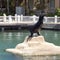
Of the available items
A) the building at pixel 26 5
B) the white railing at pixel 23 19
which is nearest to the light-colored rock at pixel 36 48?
the white railing at pixel 23 19

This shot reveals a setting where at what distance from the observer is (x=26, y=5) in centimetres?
5438

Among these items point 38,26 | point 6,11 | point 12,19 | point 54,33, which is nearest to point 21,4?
point 6,11

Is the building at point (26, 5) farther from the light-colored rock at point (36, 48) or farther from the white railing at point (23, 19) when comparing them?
the light-colored rock at point (36, 48)

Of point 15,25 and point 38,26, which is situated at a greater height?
point 38,26

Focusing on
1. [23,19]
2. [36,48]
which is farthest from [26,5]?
[36,48]

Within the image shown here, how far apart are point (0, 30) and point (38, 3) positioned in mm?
11205

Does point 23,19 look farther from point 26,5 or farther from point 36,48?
point 36,48

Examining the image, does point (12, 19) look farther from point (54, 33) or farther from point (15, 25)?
point (54, 33)

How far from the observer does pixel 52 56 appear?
21.0 m

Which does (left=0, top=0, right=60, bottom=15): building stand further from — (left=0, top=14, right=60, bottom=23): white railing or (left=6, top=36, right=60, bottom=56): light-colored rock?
(left=6, top=36, right=60, bottom=56): light-colored rock

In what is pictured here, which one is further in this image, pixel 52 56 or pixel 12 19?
pixel 12 19

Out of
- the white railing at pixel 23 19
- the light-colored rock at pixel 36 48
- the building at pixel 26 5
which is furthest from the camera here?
the building at pixel 26 5

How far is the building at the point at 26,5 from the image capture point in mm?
51031

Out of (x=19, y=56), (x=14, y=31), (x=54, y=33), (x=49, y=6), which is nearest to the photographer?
(x=19, y=56)
